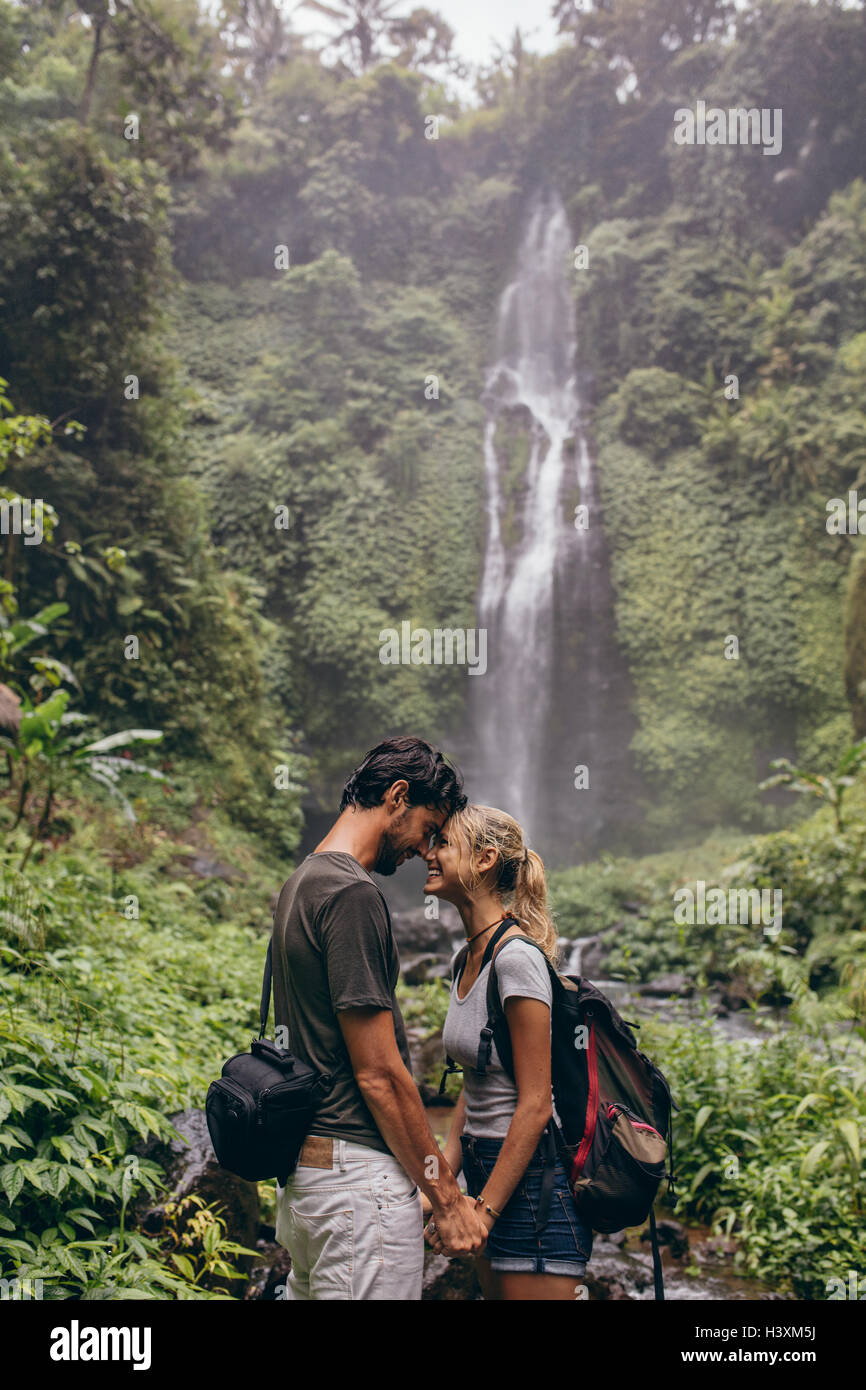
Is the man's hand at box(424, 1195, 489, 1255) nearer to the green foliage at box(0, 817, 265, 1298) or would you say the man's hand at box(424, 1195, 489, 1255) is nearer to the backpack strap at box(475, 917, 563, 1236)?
the backpack strap at box(475, 917, 563, 1236)

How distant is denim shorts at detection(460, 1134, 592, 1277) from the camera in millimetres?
2252

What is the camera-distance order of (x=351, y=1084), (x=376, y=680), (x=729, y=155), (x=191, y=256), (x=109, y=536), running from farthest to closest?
(x=191, y=256), (x=729, y=155), (x=376, y=680), (x=109, y=536), (x=351, y=1084)

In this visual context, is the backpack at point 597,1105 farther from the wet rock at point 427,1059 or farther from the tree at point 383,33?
the tree at point 383,33

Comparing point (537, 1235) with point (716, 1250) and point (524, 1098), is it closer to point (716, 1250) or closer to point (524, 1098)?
point (524, 1098)

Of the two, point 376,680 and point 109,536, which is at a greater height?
point 109,536

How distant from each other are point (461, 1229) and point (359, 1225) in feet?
0.87

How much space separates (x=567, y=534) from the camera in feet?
61.8

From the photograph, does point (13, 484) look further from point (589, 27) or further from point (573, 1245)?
point (589, 27)

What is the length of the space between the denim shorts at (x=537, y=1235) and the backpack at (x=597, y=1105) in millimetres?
31

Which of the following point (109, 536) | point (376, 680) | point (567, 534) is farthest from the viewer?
point (567, 534)

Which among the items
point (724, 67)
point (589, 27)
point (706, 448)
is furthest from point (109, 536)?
point (589, 27)

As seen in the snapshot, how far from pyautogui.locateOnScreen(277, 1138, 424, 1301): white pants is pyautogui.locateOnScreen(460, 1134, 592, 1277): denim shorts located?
25 centimetres

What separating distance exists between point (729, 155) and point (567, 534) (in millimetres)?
10646

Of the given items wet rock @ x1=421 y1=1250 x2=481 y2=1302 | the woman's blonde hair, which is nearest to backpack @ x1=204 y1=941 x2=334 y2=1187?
the woman's blonde hair
